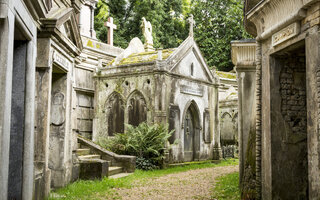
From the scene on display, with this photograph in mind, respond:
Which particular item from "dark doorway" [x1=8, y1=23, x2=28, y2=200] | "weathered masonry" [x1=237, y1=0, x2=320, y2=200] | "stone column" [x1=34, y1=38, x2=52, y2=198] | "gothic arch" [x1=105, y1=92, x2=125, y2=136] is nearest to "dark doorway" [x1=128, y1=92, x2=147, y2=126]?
"gothic arch" [x1=105, y1=92, x2=125, y2=136]

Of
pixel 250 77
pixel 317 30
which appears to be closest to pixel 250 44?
pixel 250 77

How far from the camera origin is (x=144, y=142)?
13023 millimetres

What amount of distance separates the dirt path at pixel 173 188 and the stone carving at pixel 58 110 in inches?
86.6

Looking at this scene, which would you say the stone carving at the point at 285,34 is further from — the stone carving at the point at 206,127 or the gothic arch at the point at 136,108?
the stone carving at the point at 206,127

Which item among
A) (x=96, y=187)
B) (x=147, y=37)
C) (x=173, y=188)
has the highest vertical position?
(x=147, y=37)

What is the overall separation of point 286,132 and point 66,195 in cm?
477

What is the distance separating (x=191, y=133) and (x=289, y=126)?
30.9 ft

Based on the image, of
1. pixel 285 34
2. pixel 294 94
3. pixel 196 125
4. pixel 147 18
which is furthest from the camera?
pixel 147 18

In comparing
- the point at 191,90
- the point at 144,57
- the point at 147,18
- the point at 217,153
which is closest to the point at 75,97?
the point at 144,57

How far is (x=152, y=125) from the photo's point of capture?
1379cm

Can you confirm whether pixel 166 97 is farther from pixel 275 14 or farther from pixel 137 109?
pixel 275 14

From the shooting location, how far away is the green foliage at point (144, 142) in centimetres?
1299

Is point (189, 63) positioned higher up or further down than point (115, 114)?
higher up

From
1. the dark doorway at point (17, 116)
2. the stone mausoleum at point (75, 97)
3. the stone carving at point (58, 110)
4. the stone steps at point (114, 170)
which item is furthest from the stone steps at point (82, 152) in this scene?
the dark doorway at point (17, 116)
